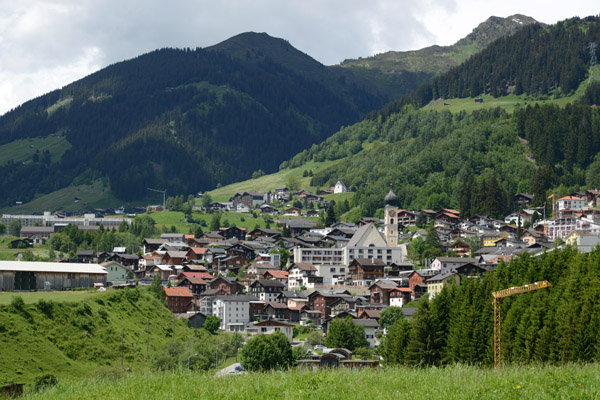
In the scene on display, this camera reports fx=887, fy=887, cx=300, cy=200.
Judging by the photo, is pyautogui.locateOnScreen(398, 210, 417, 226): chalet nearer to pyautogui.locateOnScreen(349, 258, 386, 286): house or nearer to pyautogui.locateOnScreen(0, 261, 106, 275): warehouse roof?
pyautogui.locateOnScreen(349, 258, 386, 286): house

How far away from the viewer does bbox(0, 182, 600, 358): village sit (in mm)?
121250

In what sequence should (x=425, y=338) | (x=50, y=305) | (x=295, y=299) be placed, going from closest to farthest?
(x=425, y=338), (x=50, y=305), (x=295, y=299)

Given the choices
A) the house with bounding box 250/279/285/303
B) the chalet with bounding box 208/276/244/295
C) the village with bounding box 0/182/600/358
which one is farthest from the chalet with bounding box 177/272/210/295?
the house with bounding box 250/279/285/303

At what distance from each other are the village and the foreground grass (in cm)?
7022

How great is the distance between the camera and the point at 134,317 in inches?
3696

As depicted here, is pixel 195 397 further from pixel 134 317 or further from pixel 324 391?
pixel 134 317

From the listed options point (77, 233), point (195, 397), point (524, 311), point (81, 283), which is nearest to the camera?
point (195, 397)

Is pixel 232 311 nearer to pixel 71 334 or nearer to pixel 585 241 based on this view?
pixel 71 334

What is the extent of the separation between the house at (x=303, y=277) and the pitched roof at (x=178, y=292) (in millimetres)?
22239

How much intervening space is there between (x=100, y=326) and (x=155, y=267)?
261 feet

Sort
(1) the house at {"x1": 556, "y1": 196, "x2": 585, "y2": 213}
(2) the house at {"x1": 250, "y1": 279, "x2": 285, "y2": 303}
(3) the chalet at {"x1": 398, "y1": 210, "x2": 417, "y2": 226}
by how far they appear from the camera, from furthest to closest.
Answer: (3) the chalet at {"x1": 398, "y1": 210, "x2": 417, "y2": 226} < (1) the house at {"x1": 556, "y1": 196, "x2": 585, "y2": 213} < (2) the house at {"x1": 250, "y1": 279, "x2": 285, "y2": 303}

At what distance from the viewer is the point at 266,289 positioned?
456 feet

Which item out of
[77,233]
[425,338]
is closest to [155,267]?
[77,233]

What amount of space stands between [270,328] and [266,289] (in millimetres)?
20236
